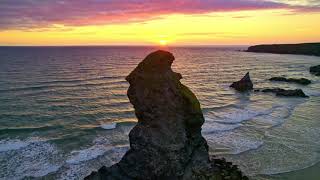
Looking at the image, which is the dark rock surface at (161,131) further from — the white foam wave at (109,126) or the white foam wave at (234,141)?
the white foam wave at (109,126)

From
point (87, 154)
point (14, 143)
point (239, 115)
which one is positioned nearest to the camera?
point (87, 154)

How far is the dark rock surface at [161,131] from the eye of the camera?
21.6m

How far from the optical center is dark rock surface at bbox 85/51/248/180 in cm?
2156

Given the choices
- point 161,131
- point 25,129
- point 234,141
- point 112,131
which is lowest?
point 234,141

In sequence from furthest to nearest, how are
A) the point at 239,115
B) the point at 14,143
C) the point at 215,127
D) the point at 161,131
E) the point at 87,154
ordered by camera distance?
the point at 239,115
the point at 215,127
the point at 14,143
the point at 87,154
the point at 161,131

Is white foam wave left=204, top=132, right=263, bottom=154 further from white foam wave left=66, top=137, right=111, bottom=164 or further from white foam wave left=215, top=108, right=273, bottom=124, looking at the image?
white foam wave left=66, top=137, right=111, bottom=164

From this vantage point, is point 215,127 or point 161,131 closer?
point 161,131

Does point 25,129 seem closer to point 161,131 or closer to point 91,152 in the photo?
point 91,152

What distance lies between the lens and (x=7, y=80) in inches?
2822

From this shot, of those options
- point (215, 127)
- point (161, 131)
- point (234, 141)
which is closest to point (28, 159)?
point (161, 131)

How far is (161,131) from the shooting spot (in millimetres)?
21938

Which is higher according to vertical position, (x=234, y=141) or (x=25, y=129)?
(x=25, y=129)

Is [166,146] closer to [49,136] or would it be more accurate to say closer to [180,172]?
[180,172]

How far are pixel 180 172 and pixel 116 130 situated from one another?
54.8 feet
